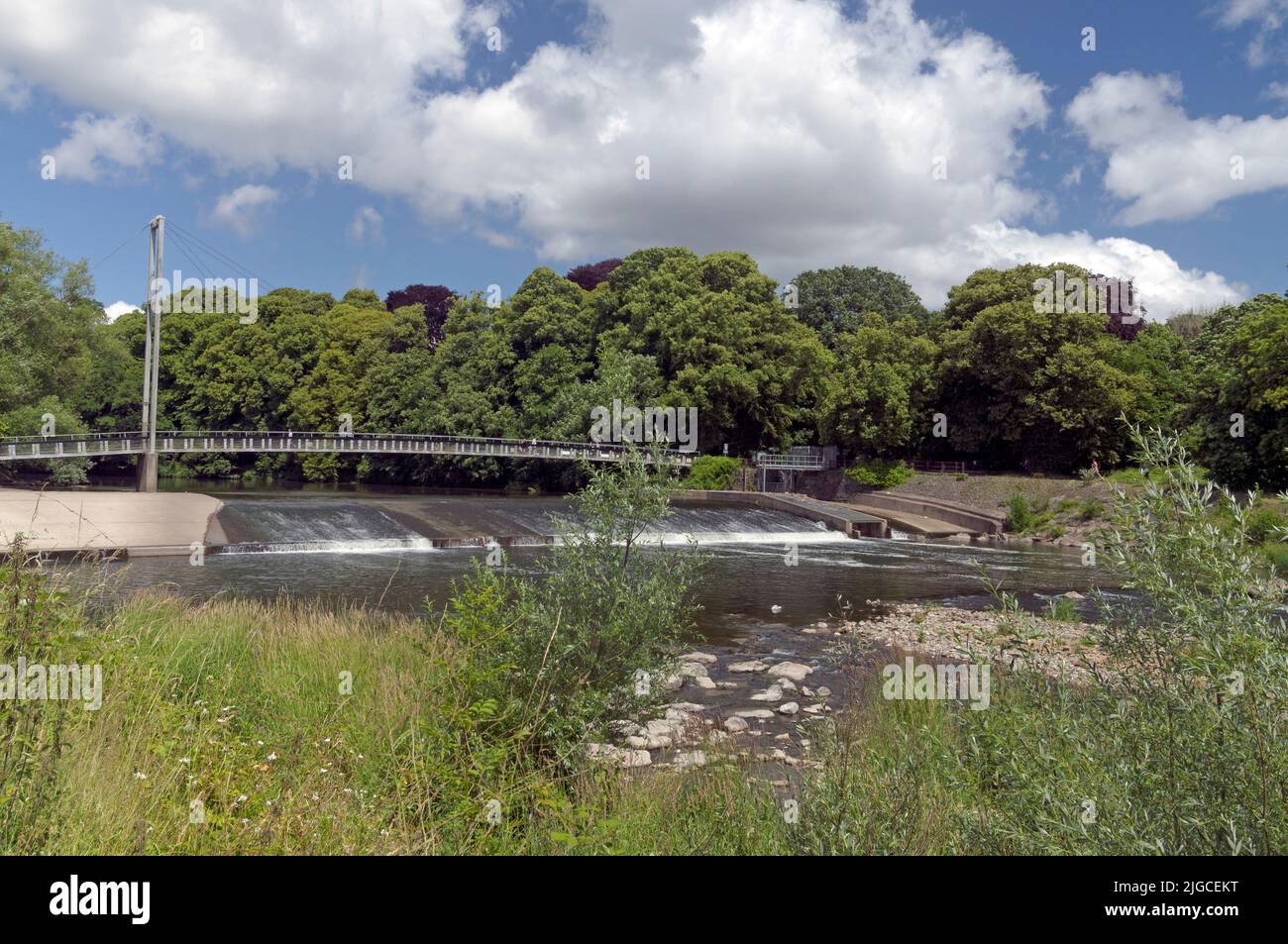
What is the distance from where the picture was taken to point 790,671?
548 inches

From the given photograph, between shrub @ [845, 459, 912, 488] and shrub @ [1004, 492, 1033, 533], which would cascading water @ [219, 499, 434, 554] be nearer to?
shrub @ [1004, 492, 1033, 533]

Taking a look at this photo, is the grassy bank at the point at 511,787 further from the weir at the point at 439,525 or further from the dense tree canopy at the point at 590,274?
the dense tree canopy at the point at 590,274

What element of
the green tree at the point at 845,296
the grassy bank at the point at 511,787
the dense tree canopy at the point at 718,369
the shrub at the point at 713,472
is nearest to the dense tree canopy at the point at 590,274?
the dense tree canopy at the point at 718,369

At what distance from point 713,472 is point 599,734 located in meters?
42.5

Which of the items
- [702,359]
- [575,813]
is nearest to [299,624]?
[575,813]

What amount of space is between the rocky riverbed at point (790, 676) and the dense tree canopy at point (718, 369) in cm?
2326

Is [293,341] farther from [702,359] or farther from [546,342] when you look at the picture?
[702,359]

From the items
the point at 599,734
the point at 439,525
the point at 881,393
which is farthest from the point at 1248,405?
the point at 599,734

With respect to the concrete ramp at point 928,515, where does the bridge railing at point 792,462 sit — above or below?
above

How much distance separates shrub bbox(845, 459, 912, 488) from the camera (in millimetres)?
46531

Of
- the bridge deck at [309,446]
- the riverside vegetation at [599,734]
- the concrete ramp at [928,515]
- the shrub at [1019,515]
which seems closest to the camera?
the riverside vegetation at [599,734]

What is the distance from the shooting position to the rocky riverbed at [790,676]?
24.2ft
